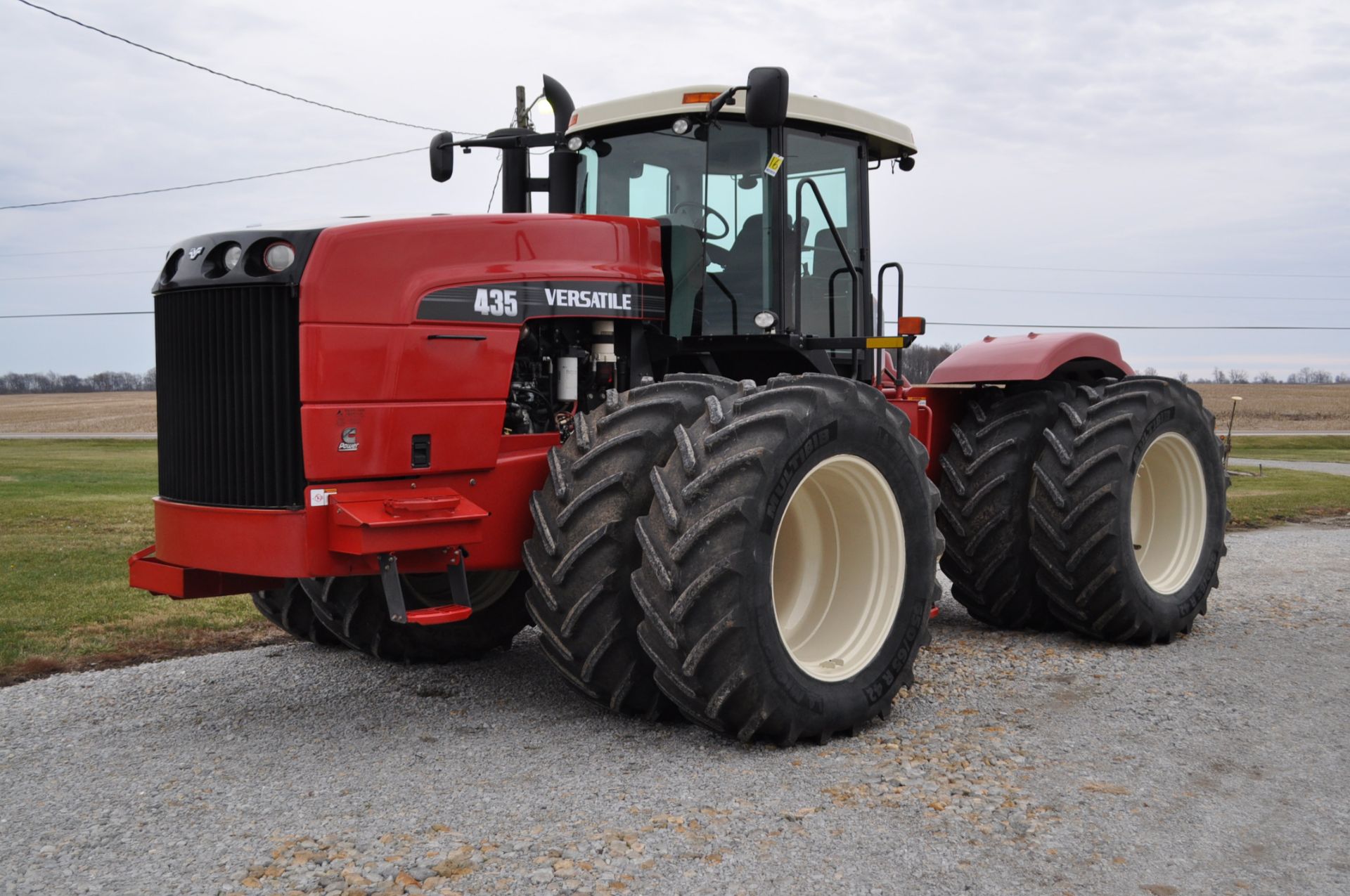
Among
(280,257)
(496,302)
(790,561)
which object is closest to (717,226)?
(496,302)

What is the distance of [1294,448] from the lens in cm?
3775

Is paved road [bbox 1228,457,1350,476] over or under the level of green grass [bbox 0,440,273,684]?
under

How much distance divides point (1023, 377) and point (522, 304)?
3.29m

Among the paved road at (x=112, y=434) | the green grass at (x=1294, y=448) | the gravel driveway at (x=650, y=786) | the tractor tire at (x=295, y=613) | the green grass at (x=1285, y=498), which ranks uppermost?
the tractor tire at (x=295, y=613)

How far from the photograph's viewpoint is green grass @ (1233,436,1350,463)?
32169 mm

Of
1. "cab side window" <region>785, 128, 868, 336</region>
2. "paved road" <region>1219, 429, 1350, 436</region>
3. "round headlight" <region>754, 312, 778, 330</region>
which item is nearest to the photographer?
"round headlight" <region>754, 312, 778, 330</region>

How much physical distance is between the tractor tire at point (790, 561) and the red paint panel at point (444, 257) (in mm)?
1020

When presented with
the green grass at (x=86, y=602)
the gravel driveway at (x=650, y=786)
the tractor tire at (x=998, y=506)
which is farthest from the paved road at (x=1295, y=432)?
the gravel driveway at (x=650, y=786)

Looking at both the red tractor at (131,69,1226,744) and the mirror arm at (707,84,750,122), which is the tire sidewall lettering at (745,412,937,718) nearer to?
the red tractor at (131,69,1226,744)

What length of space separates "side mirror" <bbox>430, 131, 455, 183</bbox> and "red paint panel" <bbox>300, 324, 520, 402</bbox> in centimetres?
201

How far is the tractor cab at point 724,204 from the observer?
5836 millimetres

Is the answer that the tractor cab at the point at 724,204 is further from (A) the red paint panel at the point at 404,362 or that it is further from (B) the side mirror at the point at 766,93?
(A) the red paint panel at the point at 404,362

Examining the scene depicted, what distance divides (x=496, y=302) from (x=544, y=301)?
0.83ft

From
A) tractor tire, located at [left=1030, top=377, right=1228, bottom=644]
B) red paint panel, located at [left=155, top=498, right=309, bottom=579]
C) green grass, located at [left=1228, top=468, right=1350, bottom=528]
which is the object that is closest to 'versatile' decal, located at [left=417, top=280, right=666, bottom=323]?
red paint panel, located at [left=155, top=498, right=309, bottom=579]
